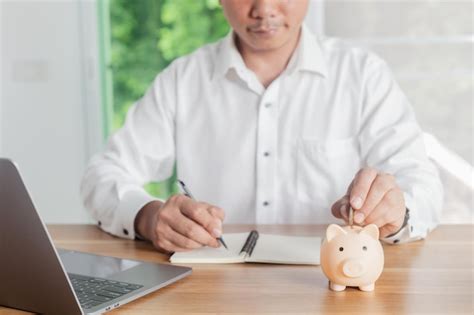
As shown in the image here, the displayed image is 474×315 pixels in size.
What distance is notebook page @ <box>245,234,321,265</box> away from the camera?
1.30 meters

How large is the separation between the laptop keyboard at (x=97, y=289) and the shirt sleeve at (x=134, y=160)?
0.41 meters

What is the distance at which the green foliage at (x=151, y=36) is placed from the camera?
135 inches

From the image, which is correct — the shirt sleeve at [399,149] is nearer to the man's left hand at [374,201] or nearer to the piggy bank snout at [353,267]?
the man's left hand at [374,201]

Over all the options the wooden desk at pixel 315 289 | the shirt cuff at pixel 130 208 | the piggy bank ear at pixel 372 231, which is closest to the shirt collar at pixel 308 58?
the shirt cuff at pixel 130 208

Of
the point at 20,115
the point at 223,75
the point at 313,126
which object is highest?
the point at 223,75

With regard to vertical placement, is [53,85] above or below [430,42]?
below

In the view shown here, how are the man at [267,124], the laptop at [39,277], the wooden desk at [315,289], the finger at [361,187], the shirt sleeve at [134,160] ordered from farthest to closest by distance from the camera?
the man at [267,124] → the shirt sleeve at [134,160] → the finger at [361,187] → the wooden desk at [315,289] → the laptop at [39,277]

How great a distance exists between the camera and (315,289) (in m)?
1.15

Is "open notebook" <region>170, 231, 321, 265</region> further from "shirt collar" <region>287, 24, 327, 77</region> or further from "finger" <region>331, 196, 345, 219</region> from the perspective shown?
"shirt collar" <region>287, 24, 327, 77</region>

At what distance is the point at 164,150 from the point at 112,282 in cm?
87

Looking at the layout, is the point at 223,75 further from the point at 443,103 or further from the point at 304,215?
the point at 443,103

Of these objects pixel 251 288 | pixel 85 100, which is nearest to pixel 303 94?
pixel 251 288

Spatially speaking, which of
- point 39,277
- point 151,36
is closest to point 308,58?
point 39,277

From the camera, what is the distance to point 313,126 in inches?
76.8
